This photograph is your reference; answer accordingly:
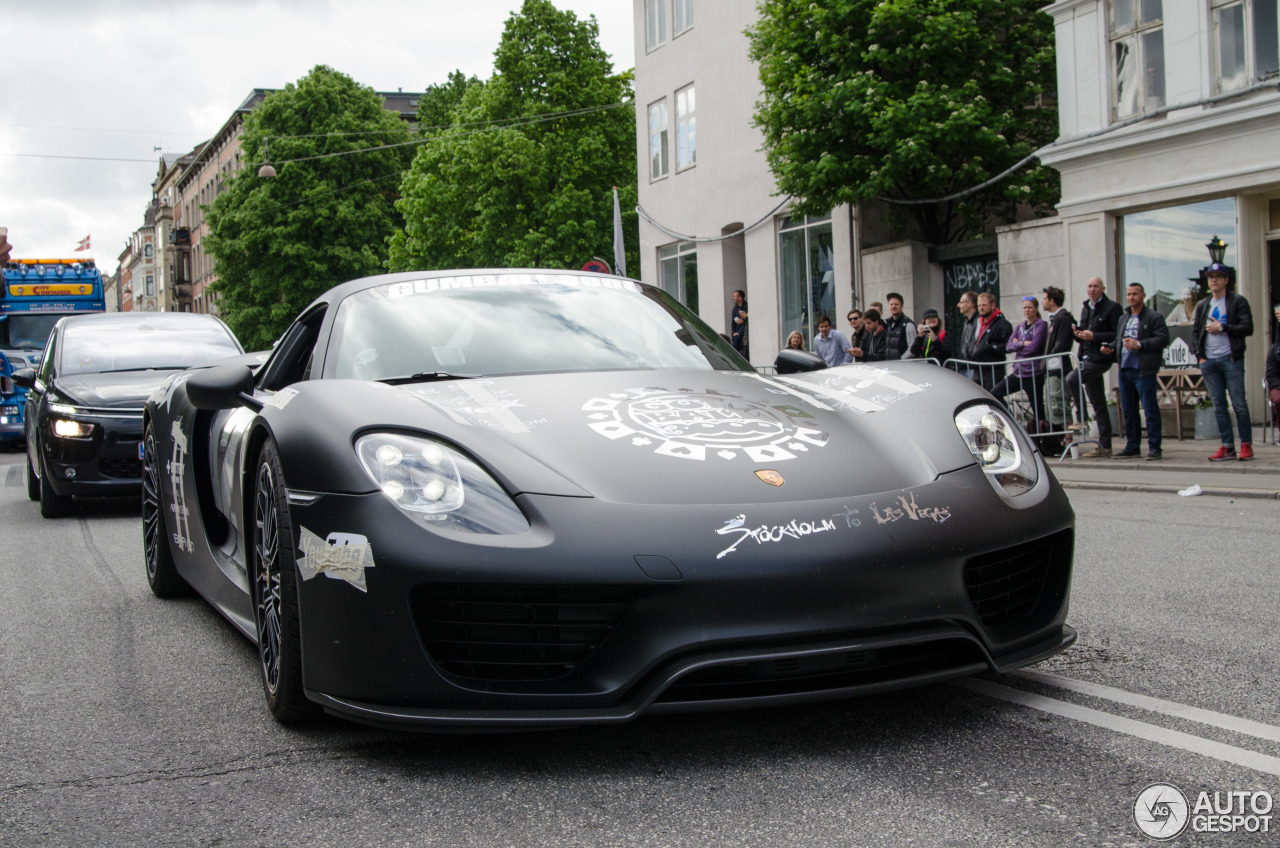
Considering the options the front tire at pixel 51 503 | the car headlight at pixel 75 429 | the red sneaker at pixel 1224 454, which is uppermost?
the car headlight at pixel 75 429

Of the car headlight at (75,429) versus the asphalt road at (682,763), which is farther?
the car headlight at (75,429)

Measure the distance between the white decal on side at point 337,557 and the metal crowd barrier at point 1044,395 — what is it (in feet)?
34.2

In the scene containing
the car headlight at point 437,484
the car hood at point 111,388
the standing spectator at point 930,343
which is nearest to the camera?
the car headlight at point 437,484

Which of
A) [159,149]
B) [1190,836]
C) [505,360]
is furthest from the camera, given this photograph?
[159,149]

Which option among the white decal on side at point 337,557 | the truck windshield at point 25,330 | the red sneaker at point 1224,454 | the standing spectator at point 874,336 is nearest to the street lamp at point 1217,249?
the standing spectator at point 874,336

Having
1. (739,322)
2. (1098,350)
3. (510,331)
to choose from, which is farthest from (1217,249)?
(510,331)

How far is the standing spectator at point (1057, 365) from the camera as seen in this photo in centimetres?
1248

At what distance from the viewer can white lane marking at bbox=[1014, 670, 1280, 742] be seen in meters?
2.94

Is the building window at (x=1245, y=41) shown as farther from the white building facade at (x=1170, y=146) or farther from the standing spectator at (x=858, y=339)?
the standing spectator at (x=858, y=339)

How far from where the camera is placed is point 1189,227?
599 inches

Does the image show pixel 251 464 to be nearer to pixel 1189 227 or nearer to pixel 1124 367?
pixel 1124 367

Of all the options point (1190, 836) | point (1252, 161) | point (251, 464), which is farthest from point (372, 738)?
point (1252, 161)

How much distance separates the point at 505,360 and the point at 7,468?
552 inches

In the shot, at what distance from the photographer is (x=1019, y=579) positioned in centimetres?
312
